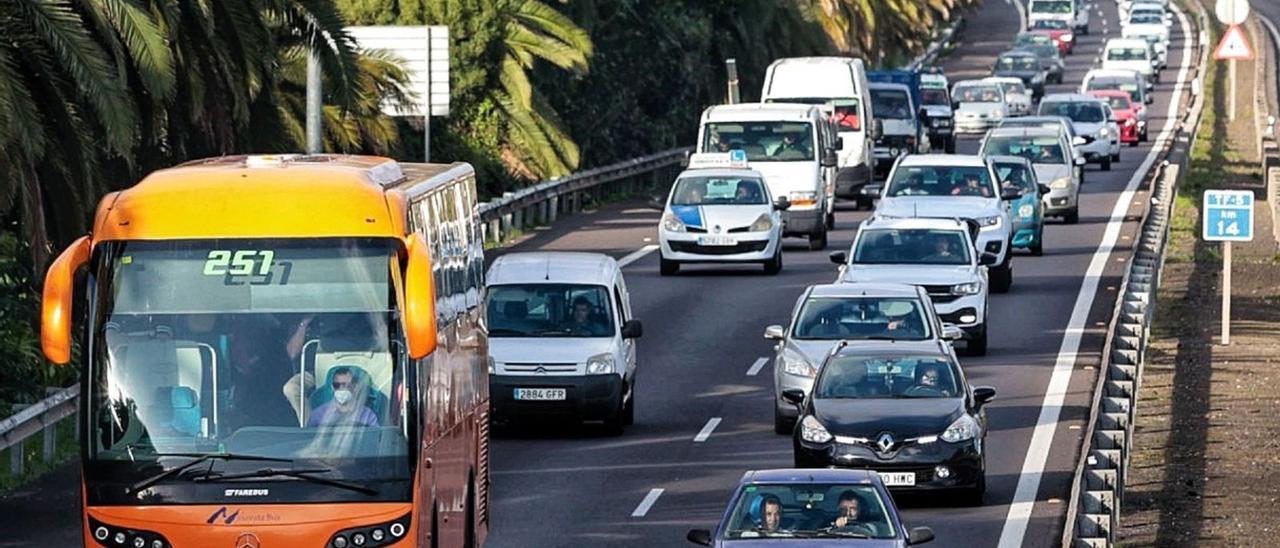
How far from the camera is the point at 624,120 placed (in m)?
66.1

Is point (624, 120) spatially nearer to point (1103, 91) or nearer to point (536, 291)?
point (1103, 91)

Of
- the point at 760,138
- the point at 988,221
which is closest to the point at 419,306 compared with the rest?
the point at 988,221

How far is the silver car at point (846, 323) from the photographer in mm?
27627

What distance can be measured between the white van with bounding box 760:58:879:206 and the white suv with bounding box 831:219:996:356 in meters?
19.3

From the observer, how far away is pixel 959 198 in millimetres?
42000

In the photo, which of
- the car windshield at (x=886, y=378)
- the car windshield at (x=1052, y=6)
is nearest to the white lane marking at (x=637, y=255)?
the car windshield at (x=886, y=378)

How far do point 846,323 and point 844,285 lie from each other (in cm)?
84

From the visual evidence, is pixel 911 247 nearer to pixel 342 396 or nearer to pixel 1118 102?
pixel 342 396

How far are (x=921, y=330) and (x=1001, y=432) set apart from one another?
157 cm

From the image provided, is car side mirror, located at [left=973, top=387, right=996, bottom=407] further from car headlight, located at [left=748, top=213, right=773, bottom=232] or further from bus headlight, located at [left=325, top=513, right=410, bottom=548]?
car headlight, located at [left=748, top=213, right=773, bottom=232]

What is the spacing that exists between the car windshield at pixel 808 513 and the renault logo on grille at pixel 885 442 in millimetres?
4657

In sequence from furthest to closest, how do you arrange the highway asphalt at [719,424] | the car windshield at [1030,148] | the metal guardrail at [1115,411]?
the car windshield at [1030,148], the highway asphalt at [719,424], the metal guardrail at [1115,411]

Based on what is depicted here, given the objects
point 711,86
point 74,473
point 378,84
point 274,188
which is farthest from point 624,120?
point 274,188

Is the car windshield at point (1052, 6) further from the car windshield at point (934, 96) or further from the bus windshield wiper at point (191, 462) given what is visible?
the bus windshield wiper at point (191, 462)
